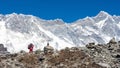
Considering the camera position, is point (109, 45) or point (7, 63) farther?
point (109, 45)

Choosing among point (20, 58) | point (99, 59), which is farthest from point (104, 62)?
point (20, 58)

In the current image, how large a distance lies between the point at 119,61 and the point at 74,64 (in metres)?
4.09

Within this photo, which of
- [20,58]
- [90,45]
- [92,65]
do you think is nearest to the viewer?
[92,65]

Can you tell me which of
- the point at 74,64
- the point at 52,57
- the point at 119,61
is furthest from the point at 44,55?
the point at 119,61

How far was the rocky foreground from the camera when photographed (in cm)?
3575

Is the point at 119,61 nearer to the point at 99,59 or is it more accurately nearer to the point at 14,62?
the point at 99,59

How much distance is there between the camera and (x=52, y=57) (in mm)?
38062

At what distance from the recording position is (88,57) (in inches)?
1480

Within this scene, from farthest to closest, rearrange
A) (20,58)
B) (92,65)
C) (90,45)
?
1. (90,45)
2. (20,58)
3. (92,65)

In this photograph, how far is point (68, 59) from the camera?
37.3 m

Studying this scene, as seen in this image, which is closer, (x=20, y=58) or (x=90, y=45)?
(x=20, y=58)

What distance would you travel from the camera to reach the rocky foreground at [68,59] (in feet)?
117

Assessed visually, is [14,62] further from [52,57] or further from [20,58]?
[52,57]

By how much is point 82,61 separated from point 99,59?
164cm
